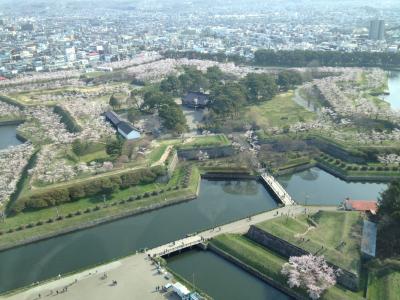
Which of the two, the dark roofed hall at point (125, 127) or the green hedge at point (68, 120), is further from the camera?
the green hedge at point (68, 120)

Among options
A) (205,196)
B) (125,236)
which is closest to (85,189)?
(125,236)

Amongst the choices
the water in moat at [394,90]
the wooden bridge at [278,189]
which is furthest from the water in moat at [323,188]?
the water in moat at [394,90]

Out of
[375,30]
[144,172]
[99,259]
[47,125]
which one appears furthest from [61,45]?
[99,259]

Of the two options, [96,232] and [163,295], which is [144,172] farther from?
[163,295]

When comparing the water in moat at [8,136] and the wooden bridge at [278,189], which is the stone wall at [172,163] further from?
the water in moat at [8,136]

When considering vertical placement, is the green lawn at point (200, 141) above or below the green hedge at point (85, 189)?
above

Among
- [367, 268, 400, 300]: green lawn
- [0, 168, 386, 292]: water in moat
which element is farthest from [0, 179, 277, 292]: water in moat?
[367, 268, 400, 300]: green lawn

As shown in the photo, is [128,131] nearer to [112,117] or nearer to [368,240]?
[112,117]
